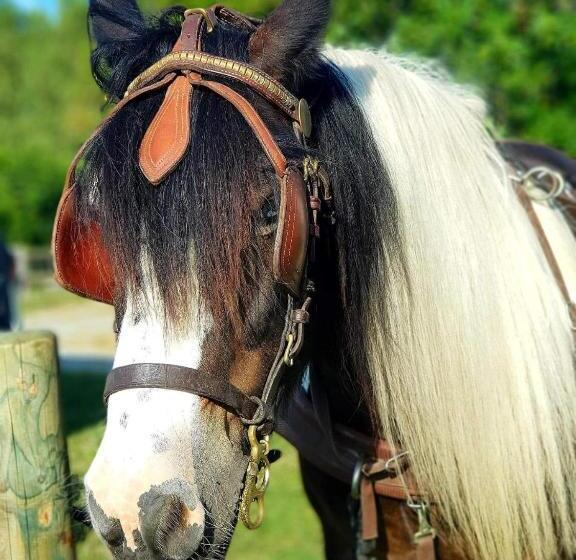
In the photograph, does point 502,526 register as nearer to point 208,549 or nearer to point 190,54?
point 208,549

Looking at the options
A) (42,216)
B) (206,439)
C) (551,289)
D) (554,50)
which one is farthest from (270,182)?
(42,216)

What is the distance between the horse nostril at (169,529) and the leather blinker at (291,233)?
477 millimetres

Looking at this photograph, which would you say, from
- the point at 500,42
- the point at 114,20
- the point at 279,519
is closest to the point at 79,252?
the point at 114,20

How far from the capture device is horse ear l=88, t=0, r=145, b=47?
1907 mm

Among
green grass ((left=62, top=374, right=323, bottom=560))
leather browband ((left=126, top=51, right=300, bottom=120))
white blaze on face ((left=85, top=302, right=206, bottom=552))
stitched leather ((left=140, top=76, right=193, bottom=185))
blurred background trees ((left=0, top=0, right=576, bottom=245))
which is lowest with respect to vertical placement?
green grass ((left=62, top=374, right=323, bottom=560))

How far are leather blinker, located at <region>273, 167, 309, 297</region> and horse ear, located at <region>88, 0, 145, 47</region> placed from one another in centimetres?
65

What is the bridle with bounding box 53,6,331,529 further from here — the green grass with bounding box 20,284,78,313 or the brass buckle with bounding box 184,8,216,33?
the green grass with bounding box 20,284,78,313

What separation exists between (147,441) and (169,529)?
0.17 m

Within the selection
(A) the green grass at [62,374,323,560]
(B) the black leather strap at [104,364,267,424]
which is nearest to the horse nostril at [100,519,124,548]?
(B) the black leather strap at [104,364,267,424]

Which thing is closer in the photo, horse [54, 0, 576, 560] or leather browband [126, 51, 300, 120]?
horse [54, 0, 576, 560]

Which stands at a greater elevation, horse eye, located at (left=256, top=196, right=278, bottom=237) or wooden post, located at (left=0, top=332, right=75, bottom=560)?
horse eye, located at (left=256, top=196, right=278, bottom=237)

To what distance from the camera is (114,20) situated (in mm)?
1929

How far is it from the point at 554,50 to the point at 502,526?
21.5ft

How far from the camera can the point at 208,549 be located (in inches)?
59.9
